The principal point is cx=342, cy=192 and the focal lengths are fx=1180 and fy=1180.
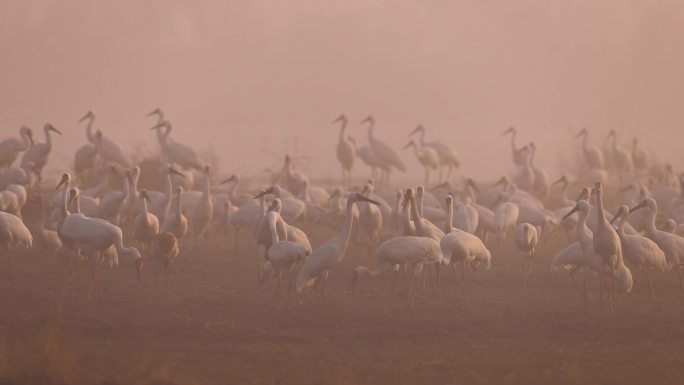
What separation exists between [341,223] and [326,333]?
22.1 feet

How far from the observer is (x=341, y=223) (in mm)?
18719

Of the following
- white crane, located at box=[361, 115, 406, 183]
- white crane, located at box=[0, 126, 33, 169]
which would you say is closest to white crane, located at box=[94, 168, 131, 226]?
white crane, located at box=[0, 126, 33, 169]

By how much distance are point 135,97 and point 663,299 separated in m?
63.8

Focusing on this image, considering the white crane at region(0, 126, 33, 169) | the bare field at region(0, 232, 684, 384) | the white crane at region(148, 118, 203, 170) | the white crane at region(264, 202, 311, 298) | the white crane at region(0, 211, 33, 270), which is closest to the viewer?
the bare field at region(0, 232, 684, 384)

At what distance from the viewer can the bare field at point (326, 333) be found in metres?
10.4

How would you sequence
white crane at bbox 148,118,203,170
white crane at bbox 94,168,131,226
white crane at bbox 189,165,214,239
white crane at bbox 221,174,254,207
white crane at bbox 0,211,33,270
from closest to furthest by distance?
white crane at bbox 0,211,33,270 → white crane at bbox 94,168,131,226 → white crane at bbox 189,165,214,239 → white crane at bbox 221,174,254,207 → white crane at bbox 148,118,203,170

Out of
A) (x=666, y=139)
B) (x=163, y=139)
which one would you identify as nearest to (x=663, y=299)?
(x=163, y=139)

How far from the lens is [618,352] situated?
451 inches

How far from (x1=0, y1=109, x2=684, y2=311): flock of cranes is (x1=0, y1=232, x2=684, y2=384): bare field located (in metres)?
0.35

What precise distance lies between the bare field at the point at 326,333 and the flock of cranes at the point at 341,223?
0.35 meters

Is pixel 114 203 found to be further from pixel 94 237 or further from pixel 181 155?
pixel 181 155

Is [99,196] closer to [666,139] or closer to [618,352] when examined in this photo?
[618,352]

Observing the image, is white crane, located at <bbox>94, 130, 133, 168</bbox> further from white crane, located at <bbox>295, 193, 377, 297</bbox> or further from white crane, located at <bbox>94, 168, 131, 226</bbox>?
white crane, located at <bbox>295, 193, 377, 297</bbox>

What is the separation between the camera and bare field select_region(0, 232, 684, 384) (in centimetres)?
1035
